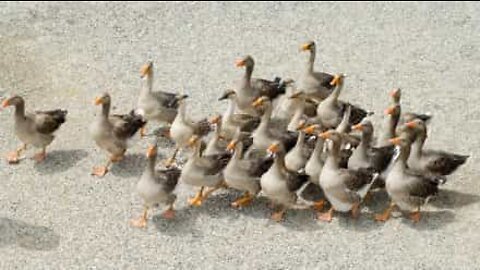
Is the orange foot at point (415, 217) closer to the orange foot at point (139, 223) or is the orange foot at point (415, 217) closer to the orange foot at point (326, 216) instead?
the orange foot at point (326, 216)

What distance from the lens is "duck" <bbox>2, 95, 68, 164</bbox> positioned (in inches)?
402

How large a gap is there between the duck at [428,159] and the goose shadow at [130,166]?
332 cm

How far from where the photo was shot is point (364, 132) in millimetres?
9641

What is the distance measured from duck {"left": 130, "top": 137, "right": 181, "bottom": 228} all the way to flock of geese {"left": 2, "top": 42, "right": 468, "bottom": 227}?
0.01 metres

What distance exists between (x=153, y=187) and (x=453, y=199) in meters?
3.56

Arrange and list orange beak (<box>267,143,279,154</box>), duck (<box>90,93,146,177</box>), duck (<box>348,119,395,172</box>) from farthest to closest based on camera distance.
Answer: duck (<box>90,93,146,177</box>) → duck (<box>348,119,395,172</box>) → orange beak (<box>267,143,279,154</box>)

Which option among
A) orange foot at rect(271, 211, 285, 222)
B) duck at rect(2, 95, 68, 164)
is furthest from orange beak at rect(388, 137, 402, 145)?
duck at rect(2, 95, 68, 164)

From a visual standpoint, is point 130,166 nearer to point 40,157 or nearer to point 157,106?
point 157,106

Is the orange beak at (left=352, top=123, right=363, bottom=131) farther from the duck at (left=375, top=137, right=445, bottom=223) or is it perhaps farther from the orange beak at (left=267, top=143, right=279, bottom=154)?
the orange beak at (left=267, top=143, right=279, bottom=154)

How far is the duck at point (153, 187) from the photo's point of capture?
923 centimetres

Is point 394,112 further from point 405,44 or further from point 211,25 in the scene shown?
point 211,25

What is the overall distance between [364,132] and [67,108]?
14.1ft

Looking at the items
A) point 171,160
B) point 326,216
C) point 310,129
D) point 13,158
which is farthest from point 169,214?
point 13,158

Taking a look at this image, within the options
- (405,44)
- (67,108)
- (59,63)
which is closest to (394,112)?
(405,44)
